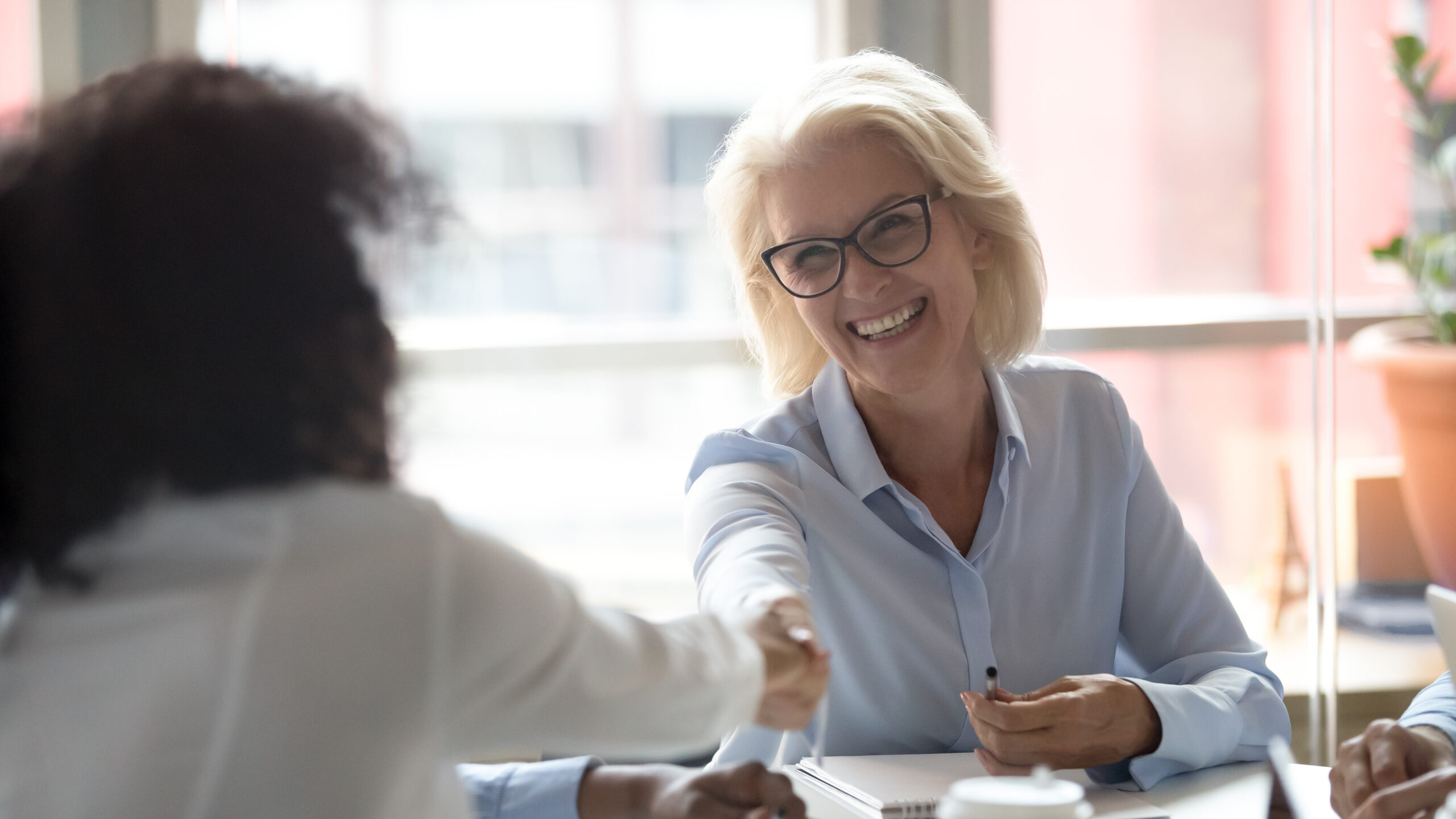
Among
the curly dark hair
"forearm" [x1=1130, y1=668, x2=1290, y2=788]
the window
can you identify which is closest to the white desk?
"forearm" [x1=1130, y1=668, x2=1290, y2=788]

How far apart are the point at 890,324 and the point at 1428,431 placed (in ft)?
5.70

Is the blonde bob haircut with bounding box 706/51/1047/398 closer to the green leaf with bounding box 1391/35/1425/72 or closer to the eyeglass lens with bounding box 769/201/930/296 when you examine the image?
the eyeglass lens with bounding box 769/201/930/296

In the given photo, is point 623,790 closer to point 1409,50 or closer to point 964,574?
point 964,574

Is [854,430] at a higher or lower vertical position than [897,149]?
lower

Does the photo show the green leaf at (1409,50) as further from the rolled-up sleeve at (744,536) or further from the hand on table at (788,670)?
the hand on table at (788,670)

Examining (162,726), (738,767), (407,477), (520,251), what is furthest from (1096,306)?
(162,726)

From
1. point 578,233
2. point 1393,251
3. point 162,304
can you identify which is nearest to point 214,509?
point 162,304

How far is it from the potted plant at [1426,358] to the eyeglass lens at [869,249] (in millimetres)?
1679

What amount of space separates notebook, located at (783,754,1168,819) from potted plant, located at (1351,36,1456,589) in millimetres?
1893

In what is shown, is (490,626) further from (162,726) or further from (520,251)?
(520,251)

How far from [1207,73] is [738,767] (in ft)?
8.25

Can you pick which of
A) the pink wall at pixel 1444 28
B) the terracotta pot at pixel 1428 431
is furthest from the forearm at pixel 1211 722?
the pink wall at pixel 1444 28

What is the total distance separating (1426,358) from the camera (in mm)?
2639

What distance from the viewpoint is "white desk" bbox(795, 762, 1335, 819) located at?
3.72ft
